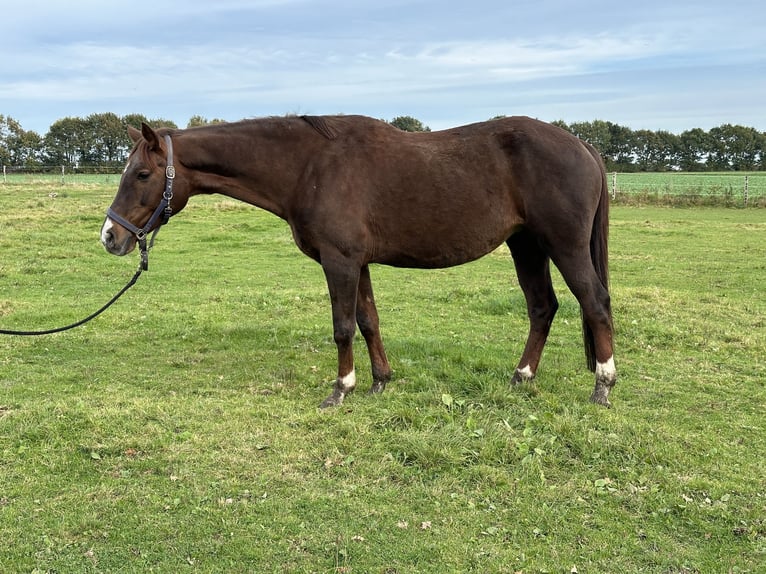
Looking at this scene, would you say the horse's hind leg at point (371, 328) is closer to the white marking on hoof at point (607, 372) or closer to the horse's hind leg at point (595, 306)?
the horse's hind leg at point (595, 306)

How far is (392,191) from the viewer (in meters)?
5.25

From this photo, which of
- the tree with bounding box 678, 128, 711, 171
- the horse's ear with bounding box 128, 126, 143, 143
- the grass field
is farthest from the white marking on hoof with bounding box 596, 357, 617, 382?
the tree with bounding box 678, 128, 711, 171

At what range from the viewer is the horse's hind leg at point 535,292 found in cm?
591

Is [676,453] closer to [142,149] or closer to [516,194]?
[516,194]

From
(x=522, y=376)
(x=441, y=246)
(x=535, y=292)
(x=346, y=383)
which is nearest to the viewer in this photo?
(x=441, y=246)

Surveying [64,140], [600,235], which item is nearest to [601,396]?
[600,235]

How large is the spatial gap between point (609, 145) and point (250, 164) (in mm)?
49444

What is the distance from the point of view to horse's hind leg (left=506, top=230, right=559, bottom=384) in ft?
19.4

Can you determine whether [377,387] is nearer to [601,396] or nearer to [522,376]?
[522,376]

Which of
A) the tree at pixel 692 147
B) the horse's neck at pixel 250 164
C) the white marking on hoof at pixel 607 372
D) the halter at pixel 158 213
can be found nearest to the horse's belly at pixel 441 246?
the horse's neck at pixel 250 164

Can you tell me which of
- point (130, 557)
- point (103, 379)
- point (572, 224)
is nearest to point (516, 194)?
point (572, 224)

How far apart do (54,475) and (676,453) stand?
13.9 feet

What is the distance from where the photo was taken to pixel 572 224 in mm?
5125

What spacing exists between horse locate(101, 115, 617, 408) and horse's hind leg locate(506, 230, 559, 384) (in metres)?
0.55
